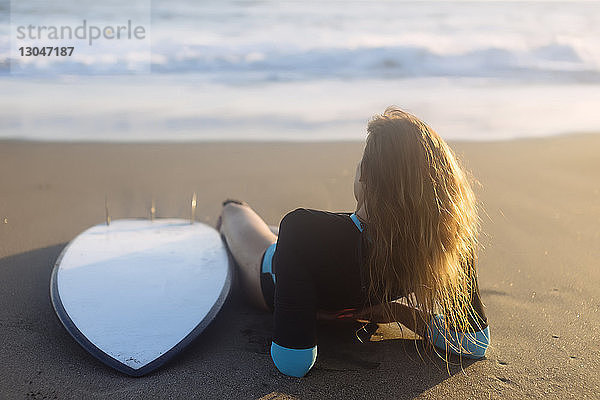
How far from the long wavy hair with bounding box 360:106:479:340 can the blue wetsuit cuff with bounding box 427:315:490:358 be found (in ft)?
0.43

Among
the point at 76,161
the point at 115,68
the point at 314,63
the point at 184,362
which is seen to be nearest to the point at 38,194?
the point at 76,161

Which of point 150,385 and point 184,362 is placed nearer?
point 150,385

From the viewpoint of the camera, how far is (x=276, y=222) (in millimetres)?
4434

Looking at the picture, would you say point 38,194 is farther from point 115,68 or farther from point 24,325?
point 115,68

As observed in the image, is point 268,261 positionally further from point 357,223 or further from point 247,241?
point 357,223

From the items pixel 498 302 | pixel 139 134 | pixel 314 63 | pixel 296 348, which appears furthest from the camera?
pixel 314 63

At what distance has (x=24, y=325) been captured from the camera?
9.09 ft

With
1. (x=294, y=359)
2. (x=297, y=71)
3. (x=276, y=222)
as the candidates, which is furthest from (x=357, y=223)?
(x=297, y=71)

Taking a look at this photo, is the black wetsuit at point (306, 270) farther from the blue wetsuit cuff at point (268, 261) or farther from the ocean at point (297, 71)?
the ocean at point (297, 71)

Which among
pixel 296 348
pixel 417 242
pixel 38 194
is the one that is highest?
pixel 417 242

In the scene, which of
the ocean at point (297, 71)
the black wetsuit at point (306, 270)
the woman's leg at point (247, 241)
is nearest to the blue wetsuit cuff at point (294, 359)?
the black wetsuit at point (306, 270)

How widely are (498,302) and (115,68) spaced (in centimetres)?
667

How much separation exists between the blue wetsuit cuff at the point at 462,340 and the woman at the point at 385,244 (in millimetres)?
81

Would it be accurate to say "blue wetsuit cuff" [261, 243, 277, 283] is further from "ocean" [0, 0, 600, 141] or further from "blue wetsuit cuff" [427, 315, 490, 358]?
"ocean" [0, 0, 600, 141]
